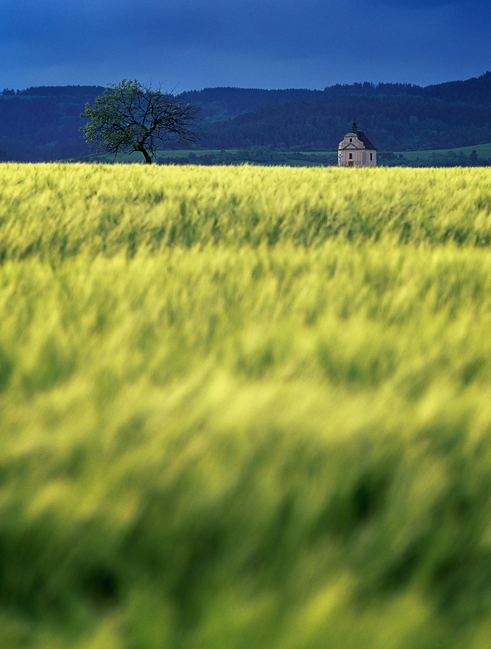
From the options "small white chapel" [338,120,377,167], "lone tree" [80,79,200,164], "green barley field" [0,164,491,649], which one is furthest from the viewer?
"small white chapel" [338,120,377,167]

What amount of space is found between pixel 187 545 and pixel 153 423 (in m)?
0.29

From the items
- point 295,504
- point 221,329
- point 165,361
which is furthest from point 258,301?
point 295,504

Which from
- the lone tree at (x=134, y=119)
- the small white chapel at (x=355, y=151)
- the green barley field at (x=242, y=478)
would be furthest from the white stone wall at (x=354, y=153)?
the green barley field at (x=242, y=478)

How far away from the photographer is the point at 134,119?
3800cm

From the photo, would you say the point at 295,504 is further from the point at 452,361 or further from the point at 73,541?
the point at 452,361

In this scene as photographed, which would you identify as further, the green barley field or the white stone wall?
the white stone wall

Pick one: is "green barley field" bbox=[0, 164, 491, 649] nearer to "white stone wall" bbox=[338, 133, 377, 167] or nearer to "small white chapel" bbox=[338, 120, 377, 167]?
"small white chapel" bbox=[338, 120, 377, 167]

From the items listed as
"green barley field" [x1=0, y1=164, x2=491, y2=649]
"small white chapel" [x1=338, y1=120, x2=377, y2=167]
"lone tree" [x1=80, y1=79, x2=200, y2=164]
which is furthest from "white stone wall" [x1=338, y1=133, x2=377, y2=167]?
"green barley field" [x1=0, y1=164, x2=491, y2=649]

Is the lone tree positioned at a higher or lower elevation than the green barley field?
higher

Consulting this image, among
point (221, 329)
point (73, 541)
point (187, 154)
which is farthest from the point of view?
point (187, 154)

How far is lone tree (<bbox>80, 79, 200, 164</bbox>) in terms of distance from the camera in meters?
36.7

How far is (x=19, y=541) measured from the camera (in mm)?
989

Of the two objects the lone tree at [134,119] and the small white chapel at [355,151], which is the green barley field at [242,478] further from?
the small white chapel at [355,151]

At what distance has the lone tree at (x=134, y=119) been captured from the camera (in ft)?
120
